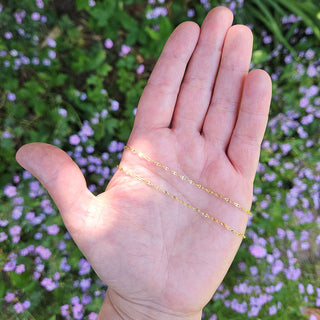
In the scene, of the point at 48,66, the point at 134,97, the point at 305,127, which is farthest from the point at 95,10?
the point at 305,127

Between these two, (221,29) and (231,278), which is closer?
(221,29)

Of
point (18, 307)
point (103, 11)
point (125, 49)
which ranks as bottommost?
point (18, 307)

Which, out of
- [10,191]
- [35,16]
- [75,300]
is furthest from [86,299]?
[35,16]

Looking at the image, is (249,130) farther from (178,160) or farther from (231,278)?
(231,278)

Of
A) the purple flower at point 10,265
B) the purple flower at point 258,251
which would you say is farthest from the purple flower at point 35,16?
the purple flower at point 258,251

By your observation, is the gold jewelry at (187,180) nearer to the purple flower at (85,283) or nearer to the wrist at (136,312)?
the wrist at (136,312)

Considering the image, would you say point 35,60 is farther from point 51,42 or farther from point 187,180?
point 187,180
